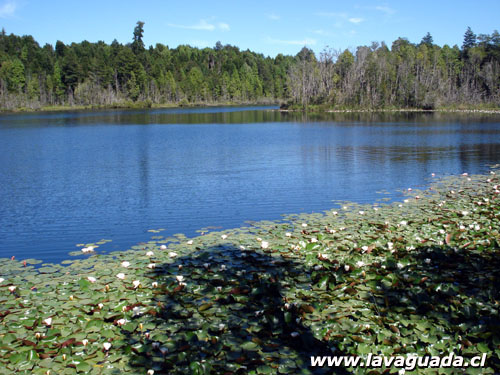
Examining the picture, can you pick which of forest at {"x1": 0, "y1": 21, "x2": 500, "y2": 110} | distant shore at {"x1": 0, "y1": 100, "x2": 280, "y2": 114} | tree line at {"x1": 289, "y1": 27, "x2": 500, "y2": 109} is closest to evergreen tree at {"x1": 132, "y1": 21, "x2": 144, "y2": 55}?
forest at {"x1": 0, "y1": 21, "x2": 500, "y2": 110}

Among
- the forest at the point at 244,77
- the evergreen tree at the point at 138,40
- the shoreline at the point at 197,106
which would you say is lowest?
the shoreline at the point at 197,106

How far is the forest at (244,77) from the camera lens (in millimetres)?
94125

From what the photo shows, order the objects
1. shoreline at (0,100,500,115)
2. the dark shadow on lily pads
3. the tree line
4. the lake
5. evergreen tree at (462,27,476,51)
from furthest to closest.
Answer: evergreen tree at (462,27,476,51)
the tree line
shoreline at (0,100,500,115)
the lake
the dark shadow on lily pads

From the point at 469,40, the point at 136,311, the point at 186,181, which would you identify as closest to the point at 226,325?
the point at 136,311

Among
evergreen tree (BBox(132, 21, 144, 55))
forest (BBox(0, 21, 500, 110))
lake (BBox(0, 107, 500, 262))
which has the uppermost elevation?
evergreen tree (BBox(132, 21, 144, 55))

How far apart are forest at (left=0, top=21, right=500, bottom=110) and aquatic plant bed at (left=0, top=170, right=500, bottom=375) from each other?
8694 centimetres

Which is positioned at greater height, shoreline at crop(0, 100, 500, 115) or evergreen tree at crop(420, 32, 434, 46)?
evergreen tree at crop(420, 32, 434, 46)

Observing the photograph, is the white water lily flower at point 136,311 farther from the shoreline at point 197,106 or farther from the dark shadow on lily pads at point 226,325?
the shoreline at point 197,106

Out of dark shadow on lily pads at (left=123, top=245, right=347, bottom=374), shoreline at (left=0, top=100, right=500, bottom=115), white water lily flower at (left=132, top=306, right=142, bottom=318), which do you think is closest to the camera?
dark shadow on lily pads at (left=123, top=245, right=347, bottom=374)

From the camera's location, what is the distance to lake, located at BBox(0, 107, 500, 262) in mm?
11766

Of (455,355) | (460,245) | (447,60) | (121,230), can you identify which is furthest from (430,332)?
(447,60)

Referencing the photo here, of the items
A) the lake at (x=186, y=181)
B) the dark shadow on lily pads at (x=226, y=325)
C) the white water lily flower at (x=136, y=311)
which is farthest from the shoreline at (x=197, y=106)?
the white water lily flower at (x=136, y=311)

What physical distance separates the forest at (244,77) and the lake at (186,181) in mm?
64588

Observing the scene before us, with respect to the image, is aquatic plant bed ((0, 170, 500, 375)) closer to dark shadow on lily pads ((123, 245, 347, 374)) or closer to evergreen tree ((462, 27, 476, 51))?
dark shadow on lily pads ((123, 245, 347, 374))
